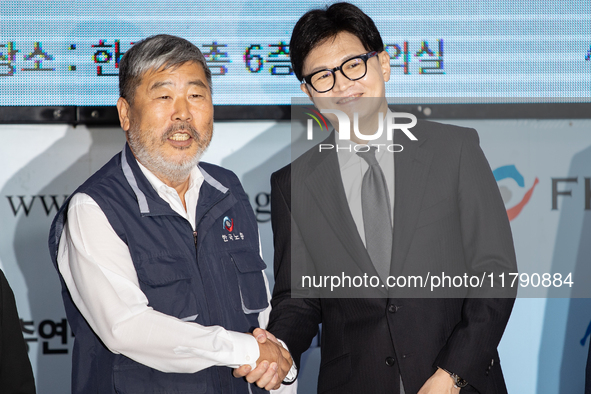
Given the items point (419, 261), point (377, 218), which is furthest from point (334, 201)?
point (419, 261)

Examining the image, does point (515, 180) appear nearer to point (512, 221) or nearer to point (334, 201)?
point (512, 221)

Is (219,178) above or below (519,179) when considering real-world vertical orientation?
above

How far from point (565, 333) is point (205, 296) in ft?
6.50

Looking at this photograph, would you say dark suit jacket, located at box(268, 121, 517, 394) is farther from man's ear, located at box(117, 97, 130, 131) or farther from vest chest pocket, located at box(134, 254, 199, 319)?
man's ear, located at box(117, 97, 130, 131)

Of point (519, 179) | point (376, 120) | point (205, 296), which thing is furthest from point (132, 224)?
point (519, 179)

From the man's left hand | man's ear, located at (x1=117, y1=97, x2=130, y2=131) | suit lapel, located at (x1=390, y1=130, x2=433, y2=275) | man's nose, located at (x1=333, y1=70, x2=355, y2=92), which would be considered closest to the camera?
the man's left hand

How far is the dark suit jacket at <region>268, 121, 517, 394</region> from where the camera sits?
65.7 inches

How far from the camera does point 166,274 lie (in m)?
1.79

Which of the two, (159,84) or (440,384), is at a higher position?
(159,84)

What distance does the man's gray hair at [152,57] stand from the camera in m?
1.92

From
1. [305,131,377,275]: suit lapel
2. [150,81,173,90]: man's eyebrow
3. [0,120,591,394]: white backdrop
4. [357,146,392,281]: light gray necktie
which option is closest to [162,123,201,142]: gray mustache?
[150,81,173,90]: man's eyebrow

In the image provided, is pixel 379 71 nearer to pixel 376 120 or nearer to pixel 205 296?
pixel 376 120

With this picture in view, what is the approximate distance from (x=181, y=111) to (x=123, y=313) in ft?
2.30

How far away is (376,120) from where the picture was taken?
76.2 inches
